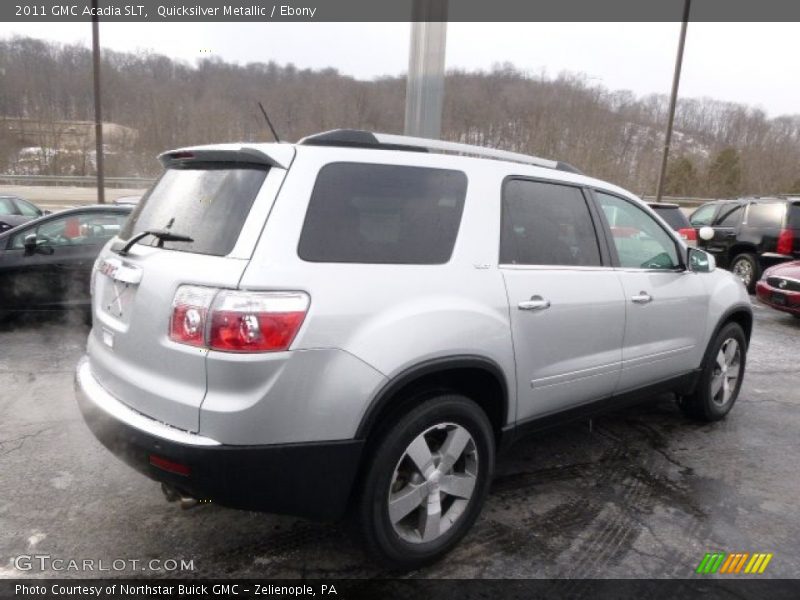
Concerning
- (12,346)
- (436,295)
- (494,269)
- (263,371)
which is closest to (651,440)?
(494,269)

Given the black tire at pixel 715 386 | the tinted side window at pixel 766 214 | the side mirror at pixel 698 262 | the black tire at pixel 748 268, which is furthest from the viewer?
the black tire at pixel 748 268

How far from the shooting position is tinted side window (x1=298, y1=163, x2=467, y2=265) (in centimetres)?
220

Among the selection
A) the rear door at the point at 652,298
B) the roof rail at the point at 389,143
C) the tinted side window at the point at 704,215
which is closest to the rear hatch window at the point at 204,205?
the roof rail at the point at 389,143

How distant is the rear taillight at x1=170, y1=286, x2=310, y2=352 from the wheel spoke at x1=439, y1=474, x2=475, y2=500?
99cm

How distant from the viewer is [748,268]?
10.4 metres

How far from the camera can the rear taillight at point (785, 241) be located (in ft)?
32.0

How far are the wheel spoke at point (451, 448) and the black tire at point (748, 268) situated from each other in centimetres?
948

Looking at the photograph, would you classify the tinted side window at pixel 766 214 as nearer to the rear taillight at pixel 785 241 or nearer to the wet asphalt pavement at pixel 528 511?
the rear taillight at pixel 785 241

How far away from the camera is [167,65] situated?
15.2 metres

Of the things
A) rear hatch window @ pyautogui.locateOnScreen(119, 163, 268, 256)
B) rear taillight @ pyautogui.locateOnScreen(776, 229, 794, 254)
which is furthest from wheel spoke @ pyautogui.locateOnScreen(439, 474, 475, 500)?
rear taillight @ pyautogui.locateOnScreen(776, 229, 794, 254)

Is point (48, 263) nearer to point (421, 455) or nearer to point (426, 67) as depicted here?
point (426, 67)

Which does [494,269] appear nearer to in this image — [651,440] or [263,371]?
[263,371]

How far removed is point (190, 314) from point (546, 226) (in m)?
1.79

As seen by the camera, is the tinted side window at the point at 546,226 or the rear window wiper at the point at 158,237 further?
the tinted side window at the point at 546,226
